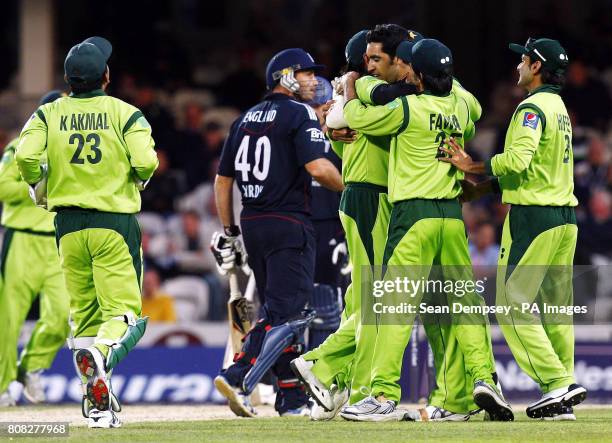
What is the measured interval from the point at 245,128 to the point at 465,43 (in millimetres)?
10835

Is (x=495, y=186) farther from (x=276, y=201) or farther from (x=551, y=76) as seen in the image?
(x=276, y=201)

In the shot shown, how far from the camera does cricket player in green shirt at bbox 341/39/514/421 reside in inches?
327

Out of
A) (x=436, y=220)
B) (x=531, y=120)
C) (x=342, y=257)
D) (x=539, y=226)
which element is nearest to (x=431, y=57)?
(x=531, y=120)

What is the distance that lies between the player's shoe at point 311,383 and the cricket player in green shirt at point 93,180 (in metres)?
1.00

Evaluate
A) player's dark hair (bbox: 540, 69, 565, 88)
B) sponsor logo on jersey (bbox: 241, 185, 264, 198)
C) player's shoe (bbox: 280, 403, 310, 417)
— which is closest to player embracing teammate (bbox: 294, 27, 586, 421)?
player's dark hair (bbox: 540, 69, 565, 88)

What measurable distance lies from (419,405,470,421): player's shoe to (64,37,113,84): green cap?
284 cm

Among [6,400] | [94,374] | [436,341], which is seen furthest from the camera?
[6,400]

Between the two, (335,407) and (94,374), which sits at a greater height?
(94,374)

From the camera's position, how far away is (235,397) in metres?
9.27

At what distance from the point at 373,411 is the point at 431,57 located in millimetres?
2103

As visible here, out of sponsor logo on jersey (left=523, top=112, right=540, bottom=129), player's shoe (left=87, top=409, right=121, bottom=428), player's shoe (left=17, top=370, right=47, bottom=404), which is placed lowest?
player's shoe (left=17, top=370, right=47, bottom=404)

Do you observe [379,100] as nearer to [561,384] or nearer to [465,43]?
[561,384]

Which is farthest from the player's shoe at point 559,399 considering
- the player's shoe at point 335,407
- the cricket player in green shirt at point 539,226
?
the player's shoe at point 335,407

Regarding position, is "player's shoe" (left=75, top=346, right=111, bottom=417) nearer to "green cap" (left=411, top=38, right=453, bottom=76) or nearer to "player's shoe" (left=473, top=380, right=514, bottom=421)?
"player's shoe" (left=473, top=380, right=514, bottom=421)
